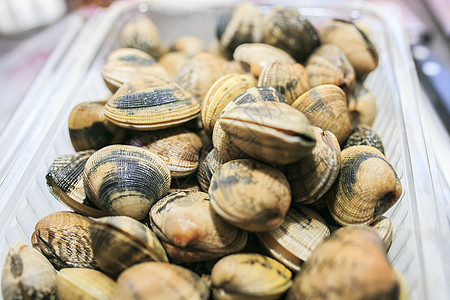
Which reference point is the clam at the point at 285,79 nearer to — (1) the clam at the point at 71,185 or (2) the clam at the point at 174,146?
(2) the clam at the point at 174,146

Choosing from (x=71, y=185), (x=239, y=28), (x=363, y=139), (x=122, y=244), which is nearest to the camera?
(x=122, y=244)

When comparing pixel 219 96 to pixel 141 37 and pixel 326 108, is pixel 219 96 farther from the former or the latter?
A: pixel 141 37

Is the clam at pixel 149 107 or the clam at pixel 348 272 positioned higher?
the clam at pixel 149 107

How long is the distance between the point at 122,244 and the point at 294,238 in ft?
1.32

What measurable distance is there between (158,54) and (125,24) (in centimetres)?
29

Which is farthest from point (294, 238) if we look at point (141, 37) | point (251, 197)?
point (141, 37)

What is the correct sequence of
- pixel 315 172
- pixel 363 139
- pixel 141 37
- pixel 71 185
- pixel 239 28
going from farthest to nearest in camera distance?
pixel 141 37
pixel 239 28
pixel 363 139
pixel 71 185
pixel 315 172

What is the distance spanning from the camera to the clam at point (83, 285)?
783mm

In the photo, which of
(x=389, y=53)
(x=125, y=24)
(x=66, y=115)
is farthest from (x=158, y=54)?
(x=389, y=53)

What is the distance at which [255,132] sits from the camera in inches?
31.4

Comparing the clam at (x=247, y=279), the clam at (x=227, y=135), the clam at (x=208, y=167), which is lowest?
the clam at (x=247, y=279)

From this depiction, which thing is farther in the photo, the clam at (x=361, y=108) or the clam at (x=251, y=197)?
the clam at (x=361, y=108)

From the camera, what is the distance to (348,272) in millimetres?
655

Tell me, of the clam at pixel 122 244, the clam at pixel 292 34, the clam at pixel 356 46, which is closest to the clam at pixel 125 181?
the clam at pixel 122 244
